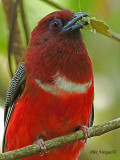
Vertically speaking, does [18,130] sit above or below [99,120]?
below

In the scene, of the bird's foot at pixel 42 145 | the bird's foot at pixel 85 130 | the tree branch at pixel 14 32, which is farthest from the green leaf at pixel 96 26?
the tree branch at pixel 14 32

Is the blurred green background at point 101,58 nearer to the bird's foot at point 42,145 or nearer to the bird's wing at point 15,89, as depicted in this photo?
the bird's wing at point 15,89

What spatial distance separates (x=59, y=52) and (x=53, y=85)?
36 cm

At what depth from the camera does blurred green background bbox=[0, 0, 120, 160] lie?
5.47 meters

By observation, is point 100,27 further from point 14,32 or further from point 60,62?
point 14,32

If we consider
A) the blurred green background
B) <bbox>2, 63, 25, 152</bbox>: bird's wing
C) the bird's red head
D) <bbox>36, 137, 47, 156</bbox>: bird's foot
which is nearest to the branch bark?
the blurred green background

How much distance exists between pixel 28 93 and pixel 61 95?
1.15 feet

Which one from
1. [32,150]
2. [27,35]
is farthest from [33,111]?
[27,35]

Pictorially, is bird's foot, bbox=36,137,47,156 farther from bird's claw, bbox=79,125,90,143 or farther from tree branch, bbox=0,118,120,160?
bird's claw, bbox=79,125,90,143

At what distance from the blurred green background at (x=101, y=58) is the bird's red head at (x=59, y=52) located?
0.91 metres

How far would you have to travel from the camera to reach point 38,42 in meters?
4.54

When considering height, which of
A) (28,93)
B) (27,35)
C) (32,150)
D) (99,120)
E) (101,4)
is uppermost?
(101,4)

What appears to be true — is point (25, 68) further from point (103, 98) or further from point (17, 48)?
point (103, 98)

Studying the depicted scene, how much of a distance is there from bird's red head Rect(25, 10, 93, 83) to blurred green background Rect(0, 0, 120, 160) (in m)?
0.91
